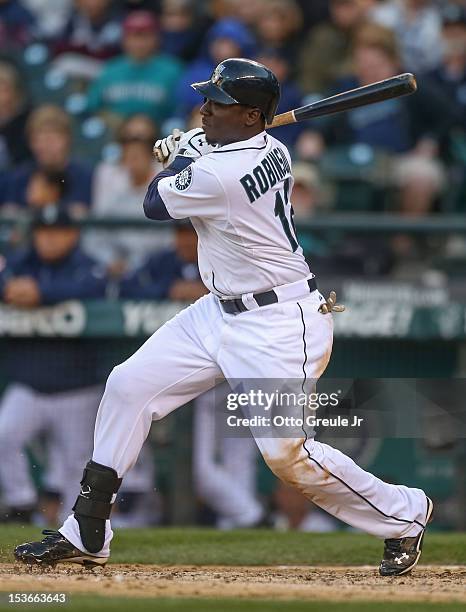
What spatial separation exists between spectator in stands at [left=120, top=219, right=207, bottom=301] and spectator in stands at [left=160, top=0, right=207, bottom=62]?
97.9 inches

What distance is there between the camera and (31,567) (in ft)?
16.3

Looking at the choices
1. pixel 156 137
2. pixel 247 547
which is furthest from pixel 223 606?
pixel 156 137

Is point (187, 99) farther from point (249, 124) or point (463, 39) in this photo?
point (249, 124)

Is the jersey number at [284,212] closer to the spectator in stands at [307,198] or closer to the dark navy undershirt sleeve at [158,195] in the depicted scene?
the dark navy undershirt sleeve at [158,195]

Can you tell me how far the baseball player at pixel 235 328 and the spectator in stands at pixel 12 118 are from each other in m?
4.26

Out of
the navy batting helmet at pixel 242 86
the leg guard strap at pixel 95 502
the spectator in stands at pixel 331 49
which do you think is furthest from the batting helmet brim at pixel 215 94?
the spectator in stands at pixel 331 49

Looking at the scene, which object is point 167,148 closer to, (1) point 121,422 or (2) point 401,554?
(1) point 121,422

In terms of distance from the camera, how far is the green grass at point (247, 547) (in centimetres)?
582

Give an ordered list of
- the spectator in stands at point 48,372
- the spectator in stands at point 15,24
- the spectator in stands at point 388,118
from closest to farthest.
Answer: the spectator in stands at point 48,372, the spectator in stands at point 388,118, the spectator in stands at point 15,24

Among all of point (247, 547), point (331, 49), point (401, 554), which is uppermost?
point (331, 49)

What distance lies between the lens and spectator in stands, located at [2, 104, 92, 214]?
8.17 metres

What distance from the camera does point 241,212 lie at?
189 inches

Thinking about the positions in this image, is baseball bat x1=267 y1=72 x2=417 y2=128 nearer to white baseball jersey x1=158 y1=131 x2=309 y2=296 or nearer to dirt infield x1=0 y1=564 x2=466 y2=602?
white baseball jersey x1=158 y1=131 x2=309 y2=296

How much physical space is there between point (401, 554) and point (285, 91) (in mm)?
4535
